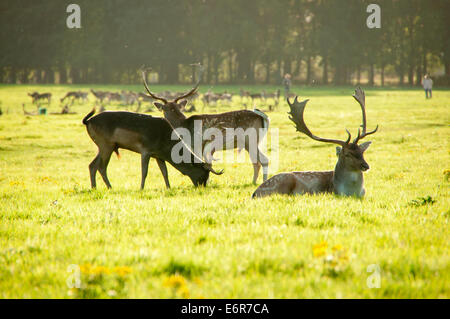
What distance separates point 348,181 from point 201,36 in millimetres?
62120

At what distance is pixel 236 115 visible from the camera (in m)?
9.39

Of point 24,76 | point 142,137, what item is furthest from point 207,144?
point 24,76

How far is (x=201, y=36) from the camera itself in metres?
66.2

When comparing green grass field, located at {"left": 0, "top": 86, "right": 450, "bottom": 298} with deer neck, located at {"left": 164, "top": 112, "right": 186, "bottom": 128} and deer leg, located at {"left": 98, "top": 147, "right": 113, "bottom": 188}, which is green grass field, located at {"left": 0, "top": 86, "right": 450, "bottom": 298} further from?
deer neck, located at {"left": 164, "top": 112, "right": 186, "bottom": 128}

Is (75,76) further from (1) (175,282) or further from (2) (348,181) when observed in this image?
(1) (175,282)

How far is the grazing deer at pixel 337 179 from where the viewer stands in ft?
21.3

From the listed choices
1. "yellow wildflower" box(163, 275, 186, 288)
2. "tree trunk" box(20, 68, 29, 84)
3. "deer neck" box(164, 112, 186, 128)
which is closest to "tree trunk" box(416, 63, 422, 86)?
"tree trunk" box(20, 68, 29, 84)

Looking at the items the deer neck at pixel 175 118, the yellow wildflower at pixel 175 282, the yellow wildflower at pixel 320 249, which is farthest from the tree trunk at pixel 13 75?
the yellow wildflower at pixel 175 282

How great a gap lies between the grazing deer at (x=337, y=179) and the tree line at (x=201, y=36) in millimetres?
57102

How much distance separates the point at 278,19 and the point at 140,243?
65.2m

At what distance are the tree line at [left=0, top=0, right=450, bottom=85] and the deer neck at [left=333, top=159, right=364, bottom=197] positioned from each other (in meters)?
57.3
